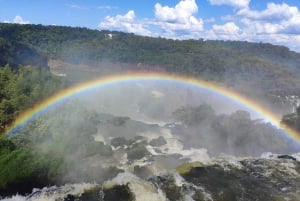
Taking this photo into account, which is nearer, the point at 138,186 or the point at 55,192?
the point at 55,192

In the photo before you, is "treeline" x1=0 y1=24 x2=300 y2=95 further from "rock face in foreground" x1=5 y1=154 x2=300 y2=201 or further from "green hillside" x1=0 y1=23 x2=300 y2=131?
"rock face in foreground" x1=5 y1=154 x2=300 y2=201

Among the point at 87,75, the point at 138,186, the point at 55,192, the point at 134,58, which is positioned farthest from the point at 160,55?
the point at 55,192

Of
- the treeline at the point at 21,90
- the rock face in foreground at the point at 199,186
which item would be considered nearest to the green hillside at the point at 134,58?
the treeline at the point at 21,90

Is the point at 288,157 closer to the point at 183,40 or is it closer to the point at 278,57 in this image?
the point at 183,40

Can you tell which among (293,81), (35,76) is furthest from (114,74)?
(293,81)

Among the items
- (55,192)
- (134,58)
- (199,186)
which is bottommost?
(55,192)

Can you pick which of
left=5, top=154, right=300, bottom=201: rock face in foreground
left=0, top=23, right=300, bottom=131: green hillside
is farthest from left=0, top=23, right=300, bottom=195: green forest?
left=5, top=154, right=300, bottom=201: rock face in foreground

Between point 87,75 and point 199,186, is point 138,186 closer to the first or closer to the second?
point 199,186
